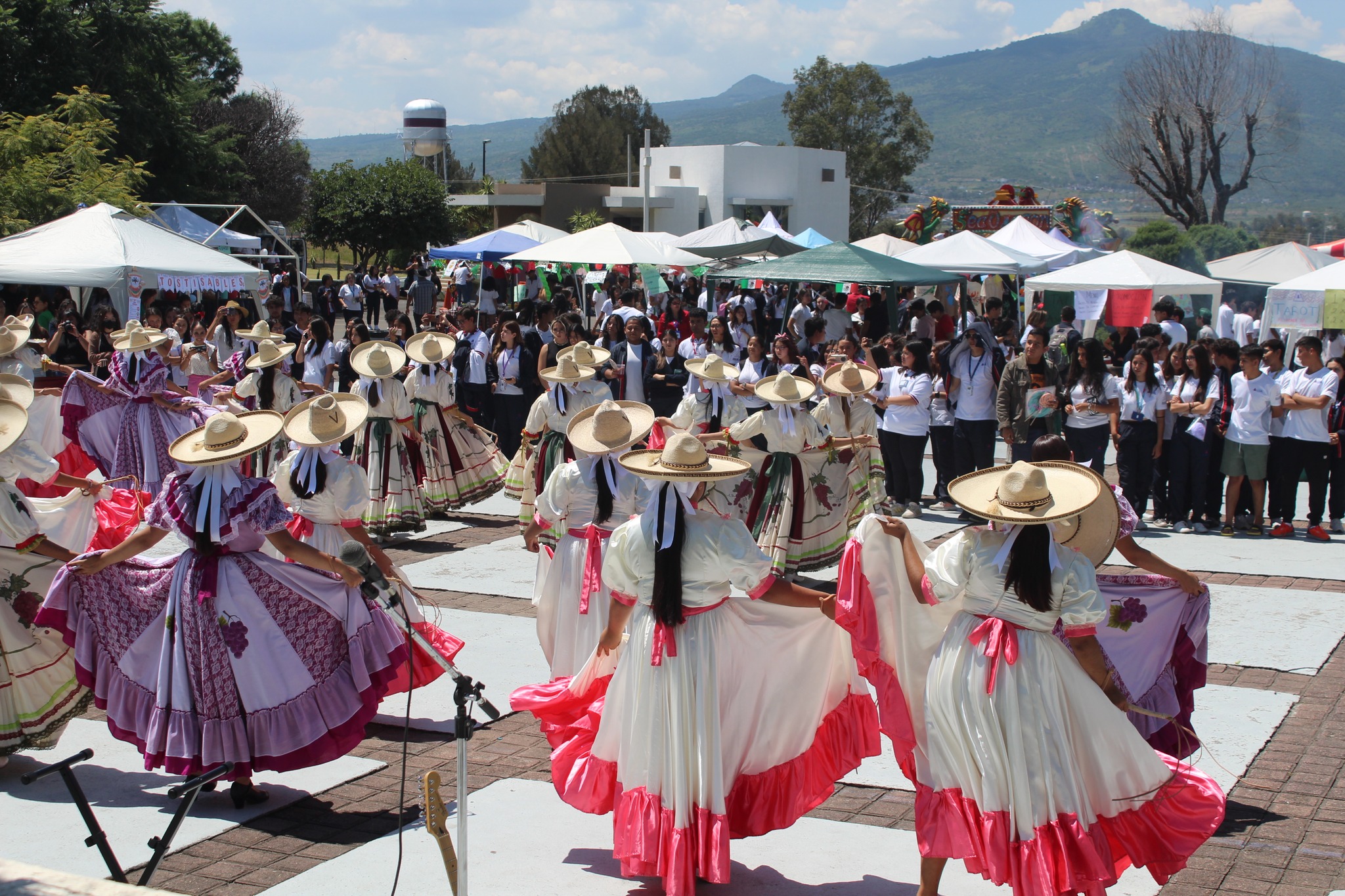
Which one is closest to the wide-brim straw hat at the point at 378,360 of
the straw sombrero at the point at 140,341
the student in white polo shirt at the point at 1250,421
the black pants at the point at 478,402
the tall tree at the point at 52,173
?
the straw sombrero at the point at 140,341

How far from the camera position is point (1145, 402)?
1045 centimetres

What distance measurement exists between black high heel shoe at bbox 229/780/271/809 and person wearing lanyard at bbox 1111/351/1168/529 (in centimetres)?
761

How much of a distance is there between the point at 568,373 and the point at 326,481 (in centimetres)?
213

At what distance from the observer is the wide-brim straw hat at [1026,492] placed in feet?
12.8

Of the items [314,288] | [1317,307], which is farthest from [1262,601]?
[314,288]

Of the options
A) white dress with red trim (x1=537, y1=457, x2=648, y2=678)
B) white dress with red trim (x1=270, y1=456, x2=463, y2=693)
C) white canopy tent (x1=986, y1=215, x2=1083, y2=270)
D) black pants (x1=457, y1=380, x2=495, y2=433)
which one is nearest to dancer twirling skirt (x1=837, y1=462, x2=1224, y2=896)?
white dress with red trim (x1=537, y1=457, x2=648, y2=678)

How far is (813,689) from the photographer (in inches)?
179

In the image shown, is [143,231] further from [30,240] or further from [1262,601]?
[1262,601]

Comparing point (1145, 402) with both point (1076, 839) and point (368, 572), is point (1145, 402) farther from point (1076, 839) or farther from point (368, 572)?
point (368, 572)

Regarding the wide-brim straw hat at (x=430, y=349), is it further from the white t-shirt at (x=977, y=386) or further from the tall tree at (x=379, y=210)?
the tall tree at (x=379, y=210)

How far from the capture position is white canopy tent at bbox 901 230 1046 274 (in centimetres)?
1908

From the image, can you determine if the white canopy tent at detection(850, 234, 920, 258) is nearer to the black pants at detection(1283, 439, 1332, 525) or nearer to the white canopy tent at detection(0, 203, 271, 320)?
the white canopy tent at detection(0, 203, 271, 320)

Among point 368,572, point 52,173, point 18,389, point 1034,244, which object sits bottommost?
point 368,572

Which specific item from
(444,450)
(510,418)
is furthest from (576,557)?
(510,418)
